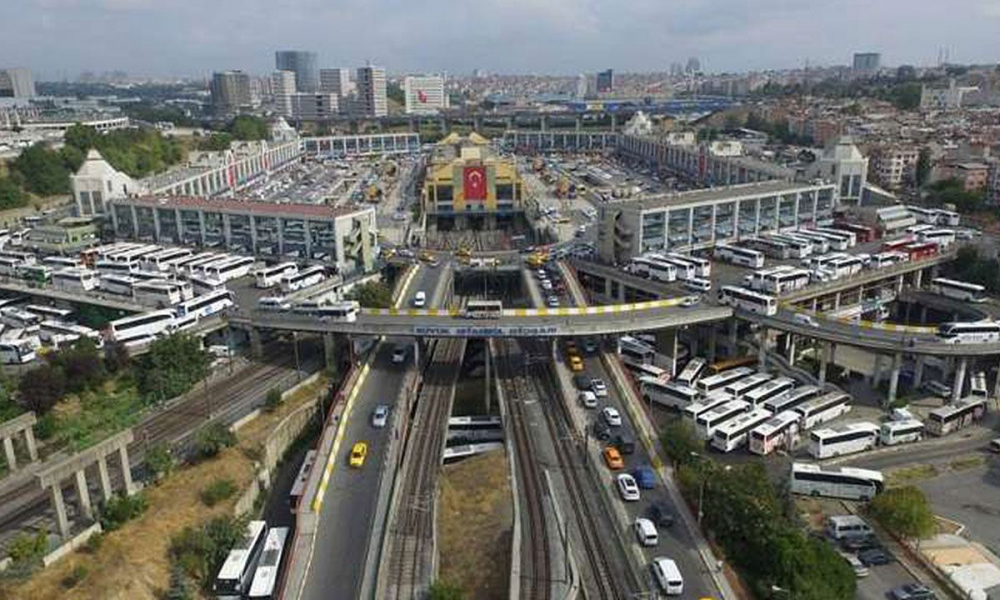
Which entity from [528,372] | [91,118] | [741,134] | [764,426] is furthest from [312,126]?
[764,426]

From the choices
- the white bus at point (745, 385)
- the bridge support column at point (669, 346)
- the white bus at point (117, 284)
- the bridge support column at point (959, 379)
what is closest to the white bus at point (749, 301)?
the white bus at point (745, 385)

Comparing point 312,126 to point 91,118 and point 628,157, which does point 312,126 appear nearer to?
point 91,118

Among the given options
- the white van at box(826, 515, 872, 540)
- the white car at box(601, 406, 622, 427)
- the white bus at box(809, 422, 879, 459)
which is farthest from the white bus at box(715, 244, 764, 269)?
the white van at box(826, 515, 872, 540)

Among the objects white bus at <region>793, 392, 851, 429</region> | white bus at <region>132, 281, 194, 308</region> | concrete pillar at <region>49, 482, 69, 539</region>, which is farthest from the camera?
white bus at <region>132, 281, 194, 308</region>

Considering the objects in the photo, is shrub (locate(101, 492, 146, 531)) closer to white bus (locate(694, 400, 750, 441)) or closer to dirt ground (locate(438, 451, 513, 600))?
dirt ground (locate(438, 451, 513, 600))

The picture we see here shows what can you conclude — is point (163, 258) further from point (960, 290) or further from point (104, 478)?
point (960, 290)

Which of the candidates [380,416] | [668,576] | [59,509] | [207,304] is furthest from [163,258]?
[668,576]
